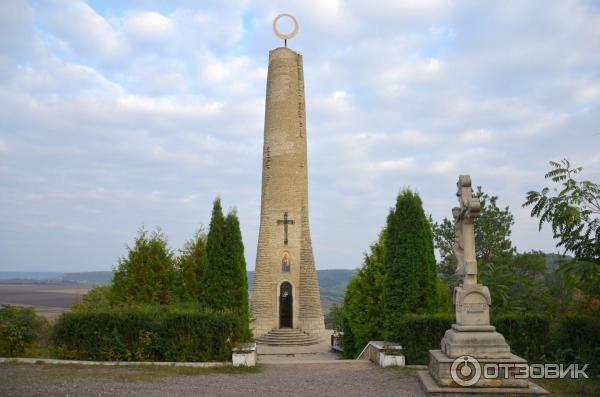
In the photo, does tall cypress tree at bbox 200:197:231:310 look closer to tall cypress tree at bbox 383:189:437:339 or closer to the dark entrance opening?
tall cypress tree at bbox 383:189:437:339

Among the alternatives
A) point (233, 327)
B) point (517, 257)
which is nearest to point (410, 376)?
point (233, 327)

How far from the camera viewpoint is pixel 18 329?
11.5 m

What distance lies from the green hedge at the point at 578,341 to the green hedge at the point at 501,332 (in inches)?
12.9

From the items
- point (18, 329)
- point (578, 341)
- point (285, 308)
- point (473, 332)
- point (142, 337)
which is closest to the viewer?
point (473, 332)

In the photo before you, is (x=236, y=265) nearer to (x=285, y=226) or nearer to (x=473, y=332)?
(x=285, y=226)

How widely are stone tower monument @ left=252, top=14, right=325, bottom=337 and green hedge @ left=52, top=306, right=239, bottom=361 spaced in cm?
1321

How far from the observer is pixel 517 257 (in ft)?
89.2

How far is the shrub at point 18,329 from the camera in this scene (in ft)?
37.2

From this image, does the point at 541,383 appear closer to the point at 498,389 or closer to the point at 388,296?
the point at 498,389

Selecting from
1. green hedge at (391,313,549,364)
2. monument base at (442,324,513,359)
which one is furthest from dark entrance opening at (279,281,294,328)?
monument base at (442,324,513,359)

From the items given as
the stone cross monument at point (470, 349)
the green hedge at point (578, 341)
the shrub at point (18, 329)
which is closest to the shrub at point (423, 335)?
the stone cross monument at point (470, 349)

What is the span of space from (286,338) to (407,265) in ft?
36.5

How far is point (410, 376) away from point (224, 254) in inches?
332

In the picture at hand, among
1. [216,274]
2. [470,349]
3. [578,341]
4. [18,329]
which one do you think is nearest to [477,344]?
[470,349]
